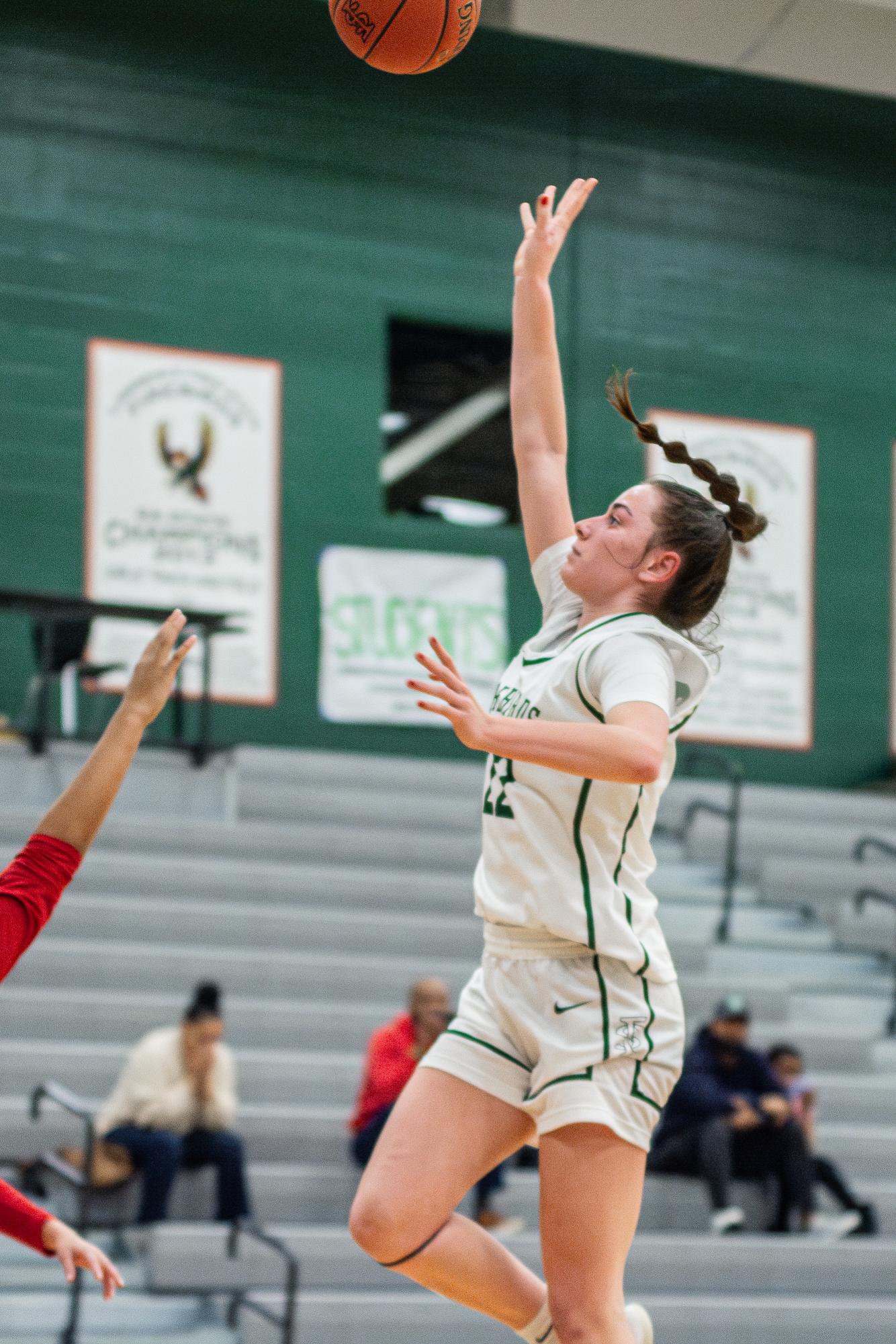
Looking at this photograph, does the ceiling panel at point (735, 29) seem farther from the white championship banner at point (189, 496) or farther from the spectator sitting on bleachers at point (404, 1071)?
the spectator sitting on bleachers at point (404, 1071)

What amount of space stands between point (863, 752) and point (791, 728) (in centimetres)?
70

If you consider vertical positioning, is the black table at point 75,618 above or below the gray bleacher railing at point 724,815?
above

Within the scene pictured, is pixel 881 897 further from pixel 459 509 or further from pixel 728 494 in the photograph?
pixel 728 494

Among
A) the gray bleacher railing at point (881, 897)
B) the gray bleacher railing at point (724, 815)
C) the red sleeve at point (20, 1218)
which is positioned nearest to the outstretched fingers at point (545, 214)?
the red sleeve at point (20, 1218)

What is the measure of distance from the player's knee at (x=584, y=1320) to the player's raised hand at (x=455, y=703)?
97 cm

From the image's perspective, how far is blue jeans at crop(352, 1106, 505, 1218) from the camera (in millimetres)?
7355

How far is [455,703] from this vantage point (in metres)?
2.96

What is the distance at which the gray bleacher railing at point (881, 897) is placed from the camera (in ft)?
32.8

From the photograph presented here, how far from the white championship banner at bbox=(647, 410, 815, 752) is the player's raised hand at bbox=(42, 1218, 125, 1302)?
36.3 ft

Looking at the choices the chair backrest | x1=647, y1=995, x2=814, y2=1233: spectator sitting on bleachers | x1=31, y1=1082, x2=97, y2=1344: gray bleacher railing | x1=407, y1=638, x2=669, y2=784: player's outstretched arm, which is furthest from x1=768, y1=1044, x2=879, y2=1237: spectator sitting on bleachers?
x1=407, y1=638, x2=669, y2=784: player's outstretched arm

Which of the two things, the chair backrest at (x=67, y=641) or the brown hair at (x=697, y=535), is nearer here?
the brown hair at (x=697, y=535)

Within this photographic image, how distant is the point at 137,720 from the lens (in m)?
2.95

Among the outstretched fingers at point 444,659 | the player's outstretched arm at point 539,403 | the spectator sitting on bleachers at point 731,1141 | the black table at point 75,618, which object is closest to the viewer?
the outstretched fingers at point 444,659

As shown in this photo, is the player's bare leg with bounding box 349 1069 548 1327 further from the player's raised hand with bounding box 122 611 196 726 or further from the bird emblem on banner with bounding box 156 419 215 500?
the bird emblem on banner with bounding box 156 419 215 500
